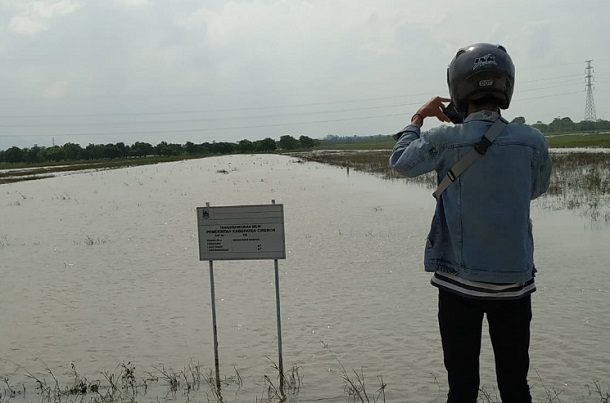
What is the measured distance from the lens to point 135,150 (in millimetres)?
109125

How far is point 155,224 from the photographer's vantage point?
1478 centimetres

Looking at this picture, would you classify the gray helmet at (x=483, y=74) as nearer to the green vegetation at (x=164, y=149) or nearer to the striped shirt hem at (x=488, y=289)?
the striped shirt hem at (x=488, y=289)

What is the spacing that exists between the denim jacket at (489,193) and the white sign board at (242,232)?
195cm

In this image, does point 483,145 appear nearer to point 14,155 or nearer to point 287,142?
point 14,155

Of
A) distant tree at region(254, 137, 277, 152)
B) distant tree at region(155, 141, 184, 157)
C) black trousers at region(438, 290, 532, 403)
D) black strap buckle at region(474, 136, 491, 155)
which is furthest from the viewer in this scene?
distant tree at region(254, 137, 277, 152)

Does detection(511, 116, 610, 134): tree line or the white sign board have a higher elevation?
detection(511, 116, 610, 134): tree line

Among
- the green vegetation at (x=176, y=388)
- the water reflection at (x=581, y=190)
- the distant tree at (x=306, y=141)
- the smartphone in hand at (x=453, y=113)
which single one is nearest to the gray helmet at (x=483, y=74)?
the smartphone in hand at (x=453, y=113)

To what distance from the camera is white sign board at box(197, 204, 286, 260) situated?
13.4 ft

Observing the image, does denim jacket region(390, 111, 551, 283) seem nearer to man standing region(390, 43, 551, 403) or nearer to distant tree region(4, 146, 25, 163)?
man standing region(390, 43, 551, 403)

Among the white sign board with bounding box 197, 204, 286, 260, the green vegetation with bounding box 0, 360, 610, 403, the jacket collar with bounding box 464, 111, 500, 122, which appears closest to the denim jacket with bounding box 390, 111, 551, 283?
the jacket collar with bounding box 464, 111, 500, 122

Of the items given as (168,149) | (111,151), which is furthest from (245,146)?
(111,151)

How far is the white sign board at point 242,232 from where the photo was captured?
13.4ft

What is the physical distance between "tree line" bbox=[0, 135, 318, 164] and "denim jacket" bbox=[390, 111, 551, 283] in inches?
3995

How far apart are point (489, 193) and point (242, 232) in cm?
230
